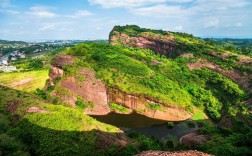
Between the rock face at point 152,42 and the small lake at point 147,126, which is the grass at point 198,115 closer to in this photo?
the small lake at point 147,126

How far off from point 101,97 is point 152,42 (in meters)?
47.0

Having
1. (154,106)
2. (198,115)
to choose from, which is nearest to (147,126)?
(154,106)

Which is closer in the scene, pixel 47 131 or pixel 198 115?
pixel 47 131

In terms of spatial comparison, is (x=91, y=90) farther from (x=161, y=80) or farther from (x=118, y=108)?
(x=161, y=80)

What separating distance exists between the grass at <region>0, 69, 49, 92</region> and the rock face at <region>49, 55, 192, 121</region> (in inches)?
676

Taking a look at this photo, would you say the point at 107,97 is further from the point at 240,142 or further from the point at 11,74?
the point at 11,74

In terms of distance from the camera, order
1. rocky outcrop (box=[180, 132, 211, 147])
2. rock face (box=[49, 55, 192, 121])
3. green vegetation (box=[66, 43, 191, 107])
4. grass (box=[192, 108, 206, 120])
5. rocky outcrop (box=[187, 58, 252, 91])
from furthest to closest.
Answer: rocky outcrop (box=[187, 58, 252, 91])
green vegetation (box=[66, 43, 191, 107])
grass (box=[192, 108, 206, 120])
rock face (box=[49, 55, 192, 121])
rocky outcrop (box=[180, 132, 211, 147])

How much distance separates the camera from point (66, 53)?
7038cm

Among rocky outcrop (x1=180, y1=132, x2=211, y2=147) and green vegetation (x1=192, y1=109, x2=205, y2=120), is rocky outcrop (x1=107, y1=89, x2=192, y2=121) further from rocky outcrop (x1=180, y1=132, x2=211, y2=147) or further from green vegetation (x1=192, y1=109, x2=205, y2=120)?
rocky outcrop (x1=180, y1=132, x2=211, y2=147)

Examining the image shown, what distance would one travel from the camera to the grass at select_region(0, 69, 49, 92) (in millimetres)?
79312

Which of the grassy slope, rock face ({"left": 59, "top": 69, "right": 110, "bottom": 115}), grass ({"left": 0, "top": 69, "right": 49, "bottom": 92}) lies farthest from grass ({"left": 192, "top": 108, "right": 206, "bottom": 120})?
grass ({"left": 0, "top": 69, "right": 49, "bottom": 92})

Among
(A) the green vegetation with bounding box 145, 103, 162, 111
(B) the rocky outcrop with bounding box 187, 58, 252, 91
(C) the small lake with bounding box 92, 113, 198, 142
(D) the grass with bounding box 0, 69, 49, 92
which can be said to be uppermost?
(B) the rocky outcrop with bounding box 187, 58, 252, 91

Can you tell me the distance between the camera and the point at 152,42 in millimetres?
101750

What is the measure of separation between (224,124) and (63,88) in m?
36.8
